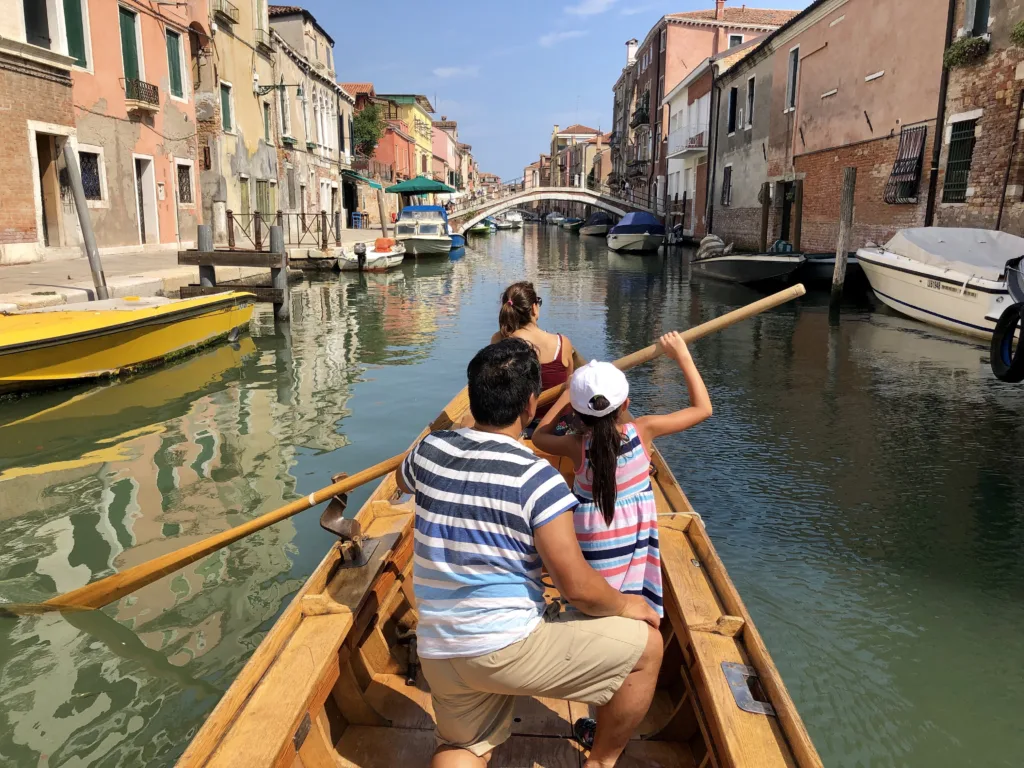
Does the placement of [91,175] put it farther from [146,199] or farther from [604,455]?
[604,455]

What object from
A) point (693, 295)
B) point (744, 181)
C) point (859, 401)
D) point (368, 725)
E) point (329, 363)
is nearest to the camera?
point (368, 725)

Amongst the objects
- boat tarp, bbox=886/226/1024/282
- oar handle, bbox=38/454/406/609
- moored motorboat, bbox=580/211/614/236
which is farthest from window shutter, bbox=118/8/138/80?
moored motorboat, bbox=580/211/614/236

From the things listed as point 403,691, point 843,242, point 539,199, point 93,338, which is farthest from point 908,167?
point 539,199

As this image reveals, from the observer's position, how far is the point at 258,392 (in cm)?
832

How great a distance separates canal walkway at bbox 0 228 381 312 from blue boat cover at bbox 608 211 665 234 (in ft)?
59.1

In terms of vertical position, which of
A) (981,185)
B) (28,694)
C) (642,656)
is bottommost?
(28,694)

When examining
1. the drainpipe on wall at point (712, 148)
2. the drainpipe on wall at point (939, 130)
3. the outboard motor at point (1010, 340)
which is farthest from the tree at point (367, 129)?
the outboard motor at point (1010, 340)

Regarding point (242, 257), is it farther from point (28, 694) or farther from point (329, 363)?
point (28, 694)

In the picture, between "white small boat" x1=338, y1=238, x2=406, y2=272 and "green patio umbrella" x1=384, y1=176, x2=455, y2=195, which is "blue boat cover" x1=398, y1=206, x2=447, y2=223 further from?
"white small boat" x1=338, y1=238, x2=406, y2=272

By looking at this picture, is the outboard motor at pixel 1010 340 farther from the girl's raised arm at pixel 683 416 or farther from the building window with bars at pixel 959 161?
the girl's raised arm at pixel 683 416

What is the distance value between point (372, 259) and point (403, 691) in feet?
62.8

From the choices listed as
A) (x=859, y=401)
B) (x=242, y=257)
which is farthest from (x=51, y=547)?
(x=242, y=257)

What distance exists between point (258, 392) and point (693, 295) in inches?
441

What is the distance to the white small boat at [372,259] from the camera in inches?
817
